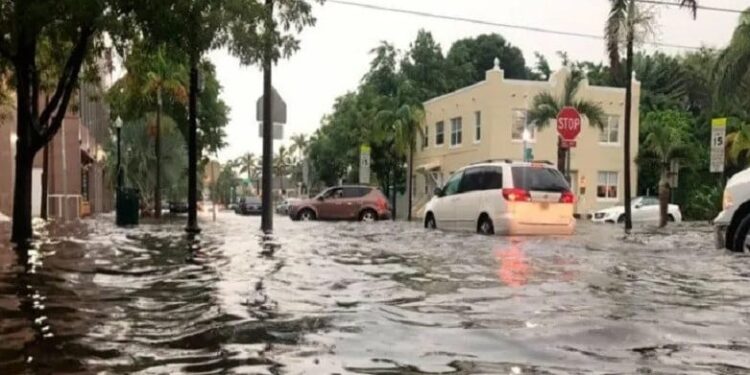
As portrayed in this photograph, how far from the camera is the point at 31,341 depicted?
5035mm

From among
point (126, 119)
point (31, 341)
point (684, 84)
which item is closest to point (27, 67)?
point (31, 341)

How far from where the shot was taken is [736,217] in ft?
35.1

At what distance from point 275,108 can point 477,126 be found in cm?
2331

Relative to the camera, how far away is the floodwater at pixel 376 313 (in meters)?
4.56

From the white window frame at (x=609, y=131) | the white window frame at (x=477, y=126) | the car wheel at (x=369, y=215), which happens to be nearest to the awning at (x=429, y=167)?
the white window frame at (x=477, y=126)

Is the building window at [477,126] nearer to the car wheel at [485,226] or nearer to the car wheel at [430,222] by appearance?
the car wheel at [430,222]

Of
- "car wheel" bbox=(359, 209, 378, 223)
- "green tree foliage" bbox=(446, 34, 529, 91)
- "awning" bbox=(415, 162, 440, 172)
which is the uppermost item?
"green tree foliage" bbox=(446, 34, 529, 91)

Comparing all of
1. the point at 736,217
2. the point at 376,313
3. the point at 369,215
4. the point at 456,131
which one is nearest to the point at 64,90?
the point at 376,313

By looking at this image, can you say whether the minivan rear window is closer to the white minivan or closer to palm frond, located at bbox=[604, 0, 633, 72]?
the white minivan

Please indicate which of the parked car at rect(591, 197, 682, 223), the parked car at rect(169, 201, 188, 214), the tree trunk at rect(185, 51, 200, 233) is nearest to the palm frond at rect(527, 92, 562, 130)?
the parked car at rect(591, 197, 682, 223)

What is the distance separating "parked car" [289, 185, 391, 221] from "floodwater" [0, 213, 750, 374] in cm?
1800

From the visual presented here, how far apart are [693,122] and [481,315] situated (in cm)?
4463

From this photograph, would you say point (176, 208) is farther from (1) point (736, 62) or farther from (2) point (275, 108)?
(1) point (736, 62)

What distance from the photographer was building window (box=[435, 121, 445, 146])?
43619 mm
